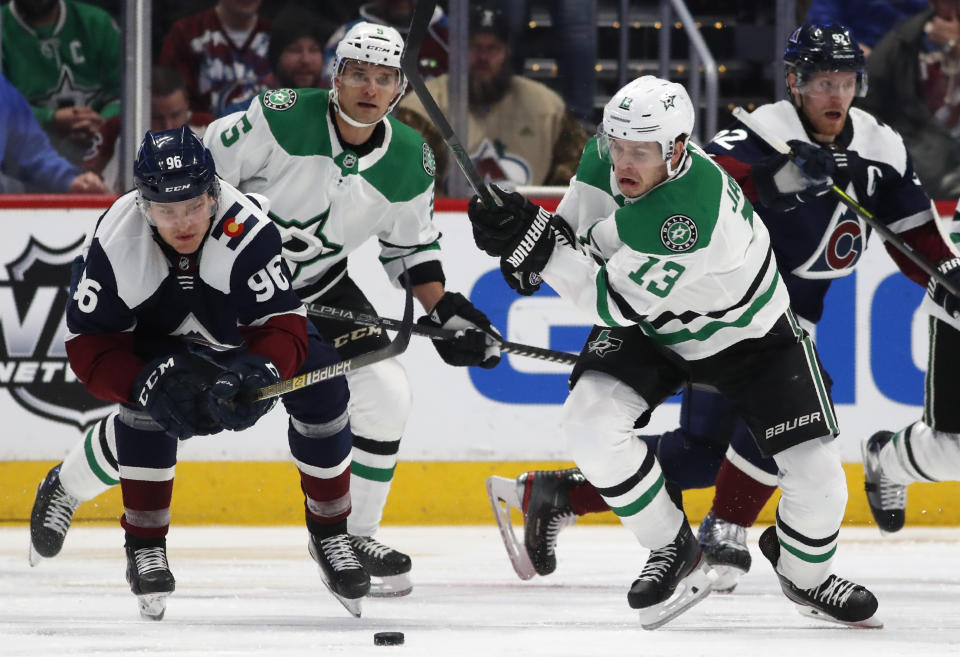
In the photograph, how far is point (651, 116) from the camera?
2.72 meters

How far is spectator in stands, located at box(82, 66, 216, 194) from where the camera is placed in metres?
4.60

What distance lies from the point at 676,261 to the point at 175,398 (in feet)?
3.01

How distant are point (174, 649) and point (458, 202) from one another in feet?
7.27

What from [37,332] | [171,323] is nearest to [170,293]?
[171,323]

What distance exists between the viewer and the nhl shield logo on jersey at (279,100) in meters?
3.37

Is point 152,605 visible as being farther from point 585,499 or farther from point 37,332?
point 37,332

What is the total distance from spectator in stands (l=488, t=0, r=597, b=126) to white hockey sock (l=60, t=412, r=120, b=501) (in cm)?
191

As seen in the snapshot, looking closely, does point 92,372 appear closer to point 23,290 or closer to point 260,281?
point 260,281

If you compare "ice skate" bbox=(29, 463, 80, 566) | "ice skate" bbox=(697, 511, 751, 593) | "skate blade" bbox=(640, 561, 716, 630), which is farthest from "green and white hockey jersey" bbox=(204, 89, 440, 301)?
"skate blade" bbox=(640, 561, 716, 630)

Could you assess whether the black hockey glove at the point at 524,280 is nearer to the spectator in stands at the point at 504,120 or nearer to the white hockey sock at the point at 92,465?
the white hockey sock at the point at 92,465

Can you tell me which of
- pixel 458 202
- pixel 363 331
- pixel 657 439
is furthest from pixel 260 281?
pixel 458 202

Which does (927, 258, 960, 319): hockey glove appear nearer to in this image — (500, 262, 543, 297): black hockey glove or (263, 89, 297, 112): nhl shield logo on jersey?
(500, 262, 543, 297): black hockey glove

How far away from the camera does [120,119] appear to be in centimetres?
459

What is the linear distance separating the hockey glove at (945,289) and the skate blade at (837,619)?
2.83 ft
